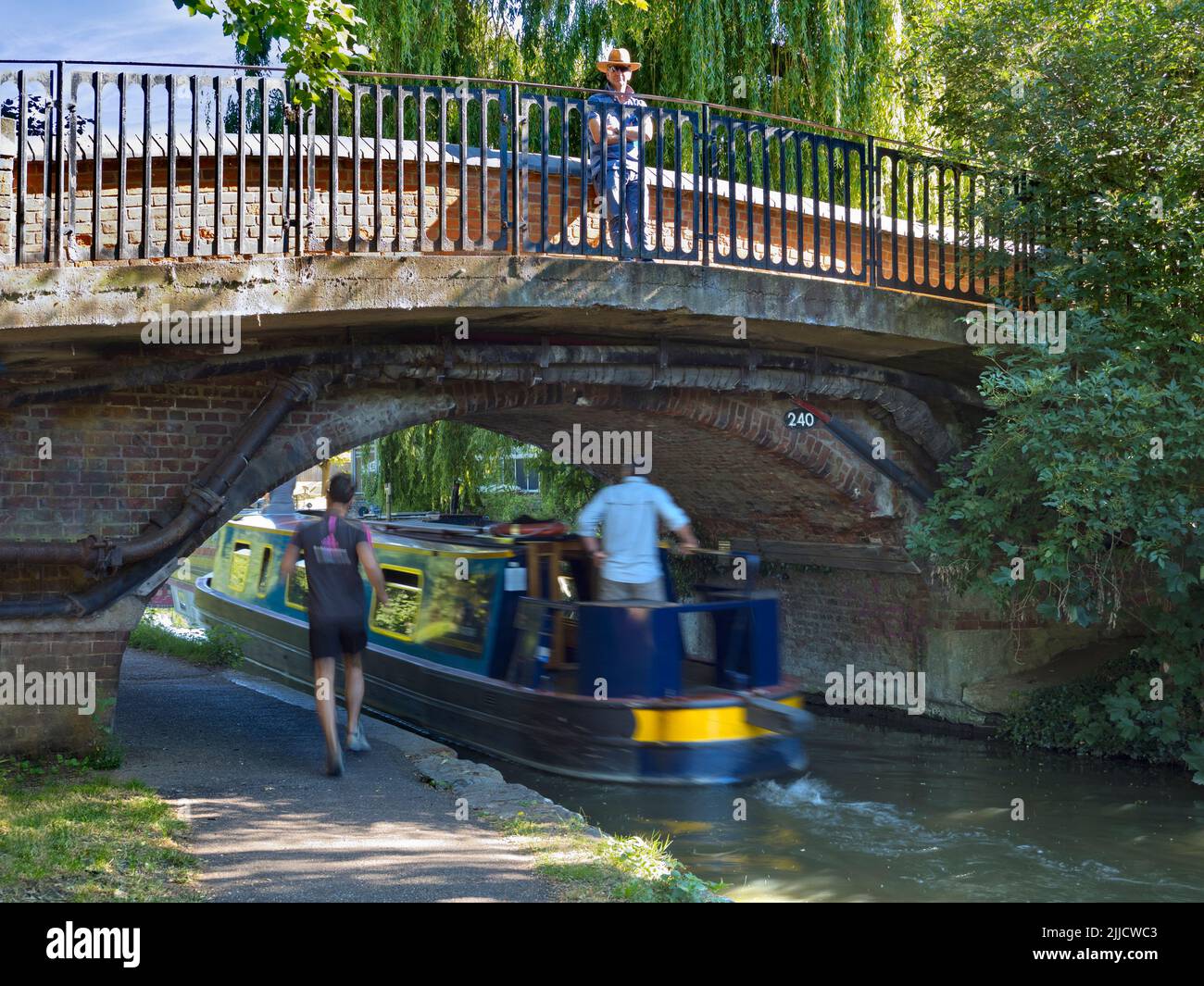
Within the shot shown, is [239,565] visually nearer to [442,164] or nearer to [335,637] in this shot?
[335,637]

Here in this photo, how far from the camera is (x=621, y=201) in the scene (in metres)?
7.98

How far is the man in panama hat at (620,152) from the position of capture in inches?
313

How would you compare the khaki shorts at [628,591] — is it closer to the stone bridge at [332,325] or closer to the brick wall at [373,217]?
the stone bridge at [332,325]

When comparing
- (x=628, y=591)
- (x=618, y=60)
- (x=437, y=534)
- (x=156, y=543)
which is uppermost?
(x=618, y=60)

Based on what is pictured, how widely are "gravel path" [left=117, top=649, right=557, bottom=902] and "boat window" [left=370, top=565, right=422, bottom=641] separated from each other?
3.80 ft

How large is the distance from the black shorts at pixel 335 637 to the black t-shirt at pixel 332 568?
3 centimetres

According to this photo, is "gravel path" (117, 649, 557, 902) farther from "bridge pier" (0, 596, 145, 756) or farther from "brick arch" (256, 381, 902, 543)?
"brick arch" (256, 381, 902, 543)

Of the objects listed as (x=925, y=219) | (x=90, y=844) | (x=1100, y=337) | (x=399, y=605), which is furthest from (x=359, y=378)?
(x=1100, y=337)

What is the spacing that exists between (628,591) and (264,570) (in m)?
6.68

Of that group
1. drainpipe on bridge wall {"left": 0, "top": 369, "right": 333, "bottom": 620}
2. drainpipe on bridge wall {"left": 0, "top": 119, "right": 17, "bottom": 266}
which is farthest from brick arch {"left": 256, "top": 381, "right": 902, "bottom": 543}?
drainpipe on bridge wall {"left": 0, "top": 119, "right": 17, "bottom": 266}

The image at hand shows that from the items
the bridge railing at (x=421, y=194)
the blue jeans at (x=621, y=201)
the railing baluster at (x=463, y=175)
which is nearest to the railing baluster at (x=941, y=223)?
the bridge railing at (x=421, y=194)

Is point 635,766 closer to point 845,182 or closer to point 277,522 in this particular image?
point 845,182

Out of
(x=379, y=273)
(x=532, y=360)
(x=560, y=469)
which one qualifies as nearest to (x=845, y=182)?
(x=532, y=360)

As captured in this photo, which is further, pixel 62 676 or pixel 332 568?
pixel 62 676
